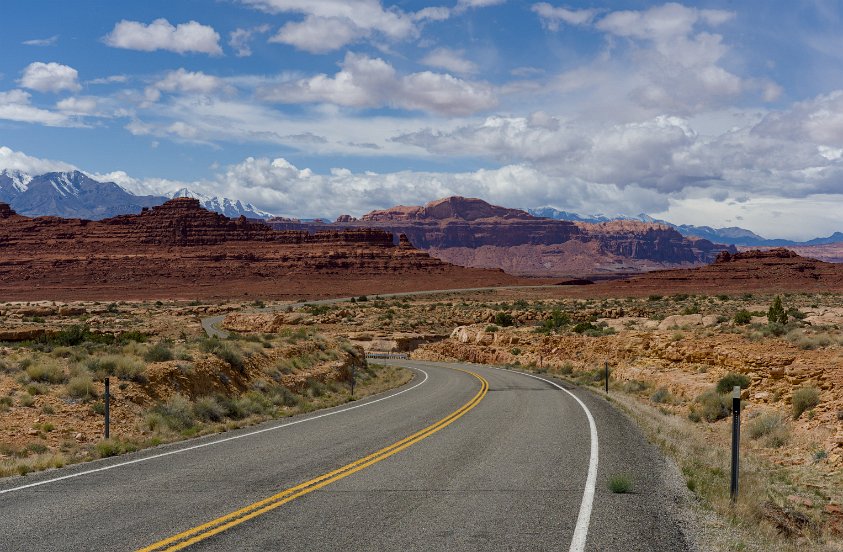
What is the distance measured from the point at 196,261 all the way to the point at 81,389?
13404cm

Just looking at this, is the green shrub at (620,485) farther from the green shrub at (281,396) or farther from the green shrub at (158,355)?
the green shrub at (158,355)

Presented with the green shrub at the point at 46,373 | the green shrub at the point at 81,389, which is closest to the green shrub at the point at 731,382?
the green shrub at the point at 81,389

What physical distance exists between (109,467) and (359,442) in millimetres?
4180

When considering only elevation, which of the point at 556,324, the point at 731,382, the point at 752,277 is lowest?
the point at 556,324

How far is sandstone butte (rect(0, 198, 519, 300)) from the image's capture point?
126250 mm

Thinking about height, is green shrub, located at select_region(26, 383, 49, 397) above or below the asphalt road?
below

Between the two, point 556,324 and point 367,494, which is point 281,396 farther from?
point 556,324

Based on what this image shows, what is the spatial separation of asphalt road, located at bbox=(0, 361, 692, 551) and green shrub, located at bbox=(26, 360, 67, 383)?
16.4 feet

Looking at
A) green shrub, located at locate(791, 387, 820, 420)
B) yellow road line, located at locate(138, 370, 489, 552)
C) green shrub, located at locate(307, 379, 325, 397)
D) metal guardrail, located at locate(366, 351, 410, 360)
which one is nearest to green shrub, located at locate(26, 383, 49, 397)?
yellow road line, located at locate(138, 370, 489, 552)

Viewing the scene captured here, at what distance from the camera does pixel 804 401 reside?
1684 centimetres

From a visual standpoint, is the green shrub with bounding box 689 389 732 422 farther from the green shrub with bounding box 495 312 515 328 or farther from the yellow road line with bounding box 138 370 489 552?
the green shrub with bounding box 495 312 515 328

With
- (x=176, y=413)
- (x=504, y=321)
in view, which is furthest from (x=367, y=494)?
(x=504, y=321)

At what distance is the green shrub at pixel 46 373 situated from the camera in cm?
1561

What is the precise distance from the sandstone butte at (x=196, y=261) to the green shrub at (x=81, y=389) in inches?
4058
